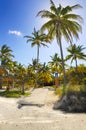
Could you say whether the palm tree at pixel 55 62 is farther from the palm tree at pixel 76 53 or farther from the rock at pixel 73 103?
the rock at pixel 73 103

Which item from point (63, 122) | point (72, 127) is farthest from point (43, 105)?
point (72, 127)

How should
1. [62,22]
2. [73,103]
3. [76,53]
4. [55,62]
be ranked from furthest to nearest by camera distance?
[55,62]
[76,53]
[62,22]
[73,103]

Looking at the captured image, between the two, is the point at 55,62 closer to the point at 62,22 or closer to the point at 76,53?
the point at 76,53

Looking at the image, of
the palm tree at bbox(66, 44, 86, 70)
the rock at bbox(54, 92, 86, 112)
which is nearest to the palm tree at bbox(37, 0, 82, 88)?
the rock at bbox(54, 92, 86, 112)

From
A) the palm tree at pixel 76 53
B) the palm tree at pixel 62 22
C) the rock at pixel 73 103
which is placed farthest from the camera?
the palm tree at pixel 76 53

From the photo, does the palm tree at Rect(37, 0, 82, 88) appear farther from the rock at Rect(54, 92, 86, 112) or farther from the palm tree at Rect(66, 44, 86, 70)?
the palm tree at Rect(66, 44, 86, 70)

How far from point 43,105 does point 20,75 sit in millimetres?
14698

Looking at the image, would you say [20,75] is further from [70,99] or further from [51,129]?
[51,129]

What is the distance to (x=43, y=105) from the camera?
20969 mm

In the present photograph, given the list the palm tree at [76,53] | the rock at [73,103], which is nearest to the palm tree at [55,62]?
the palm tree at [76,53]

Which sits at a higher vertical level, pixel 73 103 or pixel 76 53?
pixel 76 53

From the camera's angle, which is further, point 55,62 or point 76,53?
point 55,62

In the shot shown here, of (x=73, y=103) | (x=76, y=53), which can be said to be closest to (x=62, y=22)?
(x=73, y=103)

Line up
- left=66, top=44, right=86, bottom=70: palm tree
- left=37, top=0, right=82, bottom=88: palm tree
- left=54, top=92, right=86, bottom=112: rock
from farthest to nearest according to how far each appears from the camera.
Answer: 1. left=66, top=44, right=86, bottom=70: palm tree
2. left=37, top=0, right=82, bottom=88: palm tree
3. left=54, top=92, right=86, bottom=112: rock
